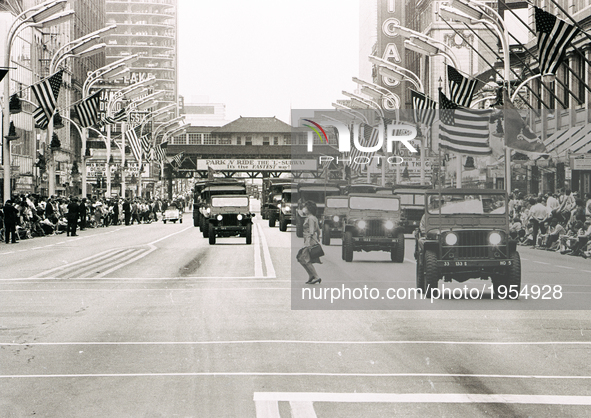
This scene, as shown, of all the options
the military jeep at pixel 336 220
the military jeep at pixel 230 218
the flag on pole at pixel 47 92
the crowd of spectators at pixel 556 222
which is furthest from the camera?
the flag on pole at pixel 47 92

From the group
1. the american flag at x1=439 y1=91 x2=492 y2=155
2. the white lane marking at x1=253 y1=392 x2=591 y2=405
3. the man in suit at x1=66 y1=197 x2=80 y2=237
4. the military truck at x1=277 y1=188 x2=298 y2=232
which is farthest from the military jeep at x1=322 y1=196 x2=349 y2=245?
the military truck at x1=277 y1=188 x2=298 y2=232

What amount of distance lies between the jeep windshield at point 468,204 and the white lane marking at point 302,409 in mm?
7612

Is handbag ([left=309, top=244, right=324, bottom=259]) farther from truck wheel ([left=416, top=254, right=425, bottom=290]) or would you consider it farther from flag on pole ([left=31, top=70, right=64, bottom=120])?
flag on pole ([left=31, top=70, right=64, bottom=120])

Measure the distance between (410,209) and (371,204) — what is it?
167cm

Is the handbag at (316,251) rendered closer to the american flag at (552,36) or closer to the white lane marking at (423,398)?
the white lane marking at (423,398)

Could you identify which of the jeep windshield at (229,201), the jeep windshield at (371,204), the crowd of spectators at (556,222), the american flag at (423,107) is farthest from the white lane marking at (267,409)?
the american flag at (423,107)

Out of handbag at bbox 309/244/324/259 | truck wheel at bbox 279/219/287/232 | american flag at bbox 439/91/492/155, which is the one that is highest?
american flag at bbox 439/91/492/155

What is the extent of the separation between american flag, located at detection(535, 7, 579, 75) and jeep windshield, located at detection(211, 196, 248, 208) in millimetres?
13526

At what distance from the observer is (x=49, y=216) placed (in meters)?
43.9

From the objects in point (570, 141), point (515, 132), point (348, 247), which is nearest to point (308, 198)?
point (348, 247)

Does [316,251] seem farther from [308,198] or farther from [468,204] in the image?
[308,198]

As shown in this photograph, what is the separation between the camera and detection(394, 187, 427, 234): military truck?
678 inches

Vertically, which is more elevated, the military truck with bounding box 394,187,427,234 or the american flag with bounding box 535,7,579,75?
the american flag with bounding box 535,7,579,75

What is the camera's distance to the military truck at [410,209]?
17.2 meters
